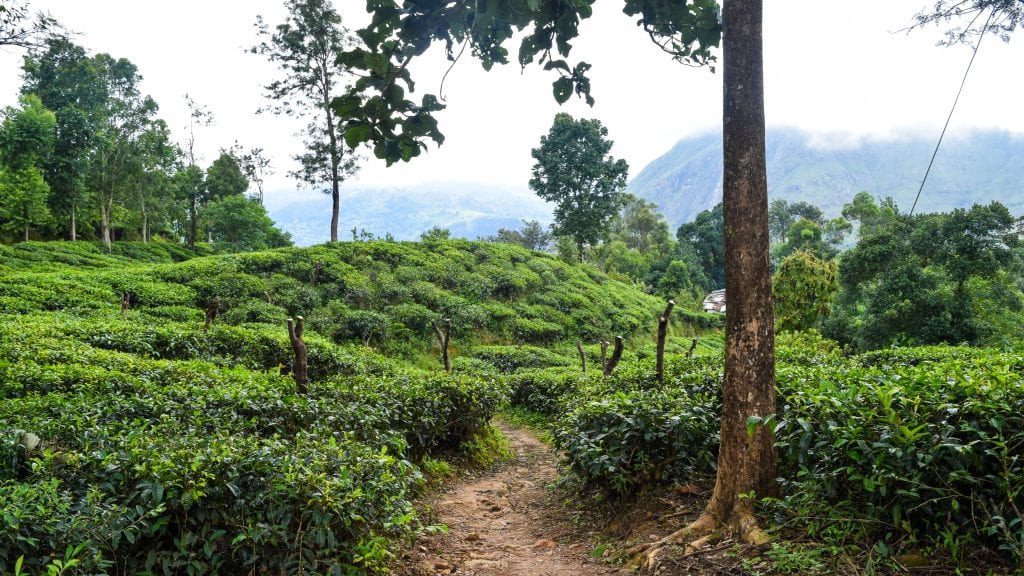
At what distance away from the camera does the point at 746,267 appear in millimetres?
3355

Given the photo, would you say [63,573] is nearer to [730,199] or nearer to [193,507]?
[193,507]

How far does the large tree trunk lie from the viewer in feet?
10.9

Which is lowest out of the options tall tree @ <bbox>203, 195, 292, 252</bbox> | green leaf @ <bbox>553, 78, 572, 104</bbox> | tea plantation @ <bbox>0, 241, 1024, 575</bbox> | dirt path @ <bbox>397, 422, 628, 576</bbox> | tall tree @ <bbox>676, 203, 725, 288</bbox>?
dirt path @ <bbox>397, 422, 628, 576</bbox>

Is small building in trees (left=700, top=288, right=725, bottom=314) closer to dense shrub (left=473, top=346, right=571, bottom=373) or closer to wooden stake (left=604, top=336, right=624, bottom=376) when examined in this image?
dense shrub (left=473, top=346, right=571, bottom=373)

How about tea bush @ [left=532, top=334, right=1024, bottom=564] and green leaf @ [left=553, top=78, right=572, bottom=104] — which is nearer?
tea bush @ [left=532, top=334, right=1024, bottom=564]

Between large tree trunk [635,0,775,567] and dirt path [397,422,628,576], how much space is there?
3.14ft

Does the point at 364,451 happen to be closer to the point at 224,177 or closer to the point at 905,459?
the point at 905,459

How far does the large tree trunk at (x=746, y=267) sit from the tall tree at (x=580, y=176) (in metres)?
34.5

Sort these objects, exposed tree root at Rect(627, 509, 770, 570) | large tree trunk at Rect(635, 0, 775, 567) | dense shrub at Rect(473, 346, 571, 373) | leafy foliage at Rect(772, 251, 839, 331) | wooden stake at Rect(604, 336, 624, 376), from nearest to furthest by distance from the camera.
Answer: exposed tree root at Rect(627, 509, 770, 570) → large tree trunk at Rect(635, 0, 775, 567) → wooden stake at Rect(604, 336, 624, 376) → dense shrub at Rect(473, 346, 571, 373) → leafy foliage at Rect(772, 251, 839, 331)

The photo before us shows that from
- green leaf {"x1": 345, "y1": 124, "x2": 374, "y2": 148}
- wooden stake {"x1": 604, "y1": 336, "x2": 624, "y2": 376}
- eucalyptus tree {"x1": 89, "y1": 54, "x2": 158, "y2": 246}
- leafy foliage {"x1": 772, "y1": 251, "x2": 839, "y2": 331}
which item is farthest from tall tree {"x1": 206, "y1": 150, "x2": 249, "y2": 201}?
green leaf {"x1": 345, "y1": 124, "x2": 374, "y2": 148}

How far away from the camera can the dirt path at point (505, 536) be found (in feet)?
13.0

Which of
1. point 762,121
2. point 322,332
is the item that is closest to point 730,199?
point 762,121

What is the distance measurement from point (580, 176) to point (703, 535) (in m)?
35.8

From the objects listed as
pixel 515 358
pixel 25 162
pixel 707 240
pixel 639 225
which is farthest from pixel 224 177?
pixel 639 225
